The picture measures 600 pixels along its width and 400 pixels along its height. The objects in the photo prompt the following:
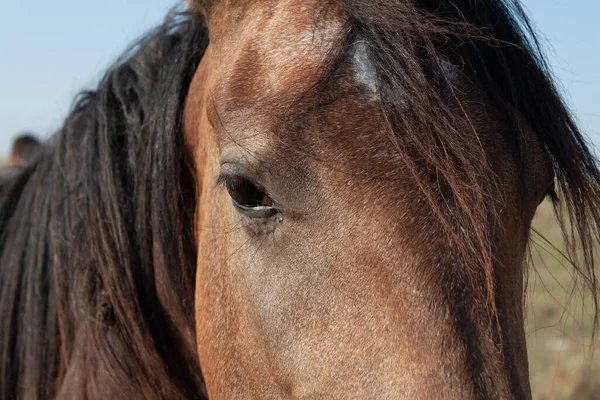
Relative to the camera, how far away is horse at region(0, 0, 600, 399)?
1426mm

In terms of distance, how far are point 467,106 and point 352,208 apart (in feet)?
1.26

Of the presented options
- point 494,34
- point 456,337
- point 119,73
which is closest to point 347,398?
point 456,337

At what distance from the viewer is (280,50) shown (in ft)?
5.49

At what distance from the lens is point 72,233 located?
2346mm

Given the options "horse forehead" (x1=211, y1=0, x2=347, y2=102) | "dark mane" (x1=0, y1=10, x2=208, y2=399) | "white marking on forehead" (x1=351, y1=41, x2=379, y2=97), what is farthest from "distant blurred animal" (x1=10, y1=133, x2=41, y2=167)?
"white marking on forehead" (x1=351, y1=41, x2=379, y2=97)

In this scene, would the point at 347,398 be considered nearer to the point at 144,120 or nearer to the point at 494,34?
the point at 494,34

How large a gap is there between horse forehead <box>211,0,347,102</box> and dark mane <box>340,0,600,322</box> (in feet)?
0.27

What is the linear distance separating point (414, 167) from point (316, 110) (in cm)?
28

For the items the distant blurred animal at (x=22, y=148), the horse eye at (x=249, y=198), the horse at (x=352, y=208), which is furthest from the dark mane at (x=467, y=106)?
the distant blurred animal at (x=22, y=148)

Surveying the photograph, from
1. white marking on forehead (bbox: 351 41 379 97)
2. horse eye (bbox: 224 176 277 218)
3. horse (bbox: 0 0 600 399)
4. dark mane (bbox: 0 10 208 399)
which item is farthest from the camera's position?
dark mane (bbox: 0 10 208 399)

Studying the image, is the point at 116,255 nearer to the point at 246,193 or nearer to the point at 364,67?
the point at 246,193

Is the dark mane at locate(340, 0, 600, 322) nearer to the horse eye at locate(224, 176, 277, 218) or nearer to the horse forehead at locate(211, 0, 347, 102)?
the horse forehead at locate(211, 0, 347, 102)

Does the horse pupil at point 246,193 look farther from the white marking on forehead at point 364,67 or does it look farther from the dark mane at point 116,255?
the dark mane at point 116,255

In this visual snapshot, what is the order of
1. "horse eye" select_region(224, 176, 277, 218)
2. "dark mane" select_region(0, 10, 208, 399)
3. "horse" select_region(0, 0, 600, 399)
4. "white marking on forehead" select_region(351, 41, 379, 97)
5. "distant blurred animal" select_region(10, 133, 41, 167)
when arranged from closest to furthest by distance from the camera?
1. "horse" select_region(0, 0, 600, 399)
2. "white marking on forehead" select_region(351, 41, 379, 97)
3. "horse eye" select_region(224, 176, 277, 218)
4. "dark mane" select_region(0, 10, 208, 399)
5. "distant blurred animal" select_region(10, 133, 41, 167)
